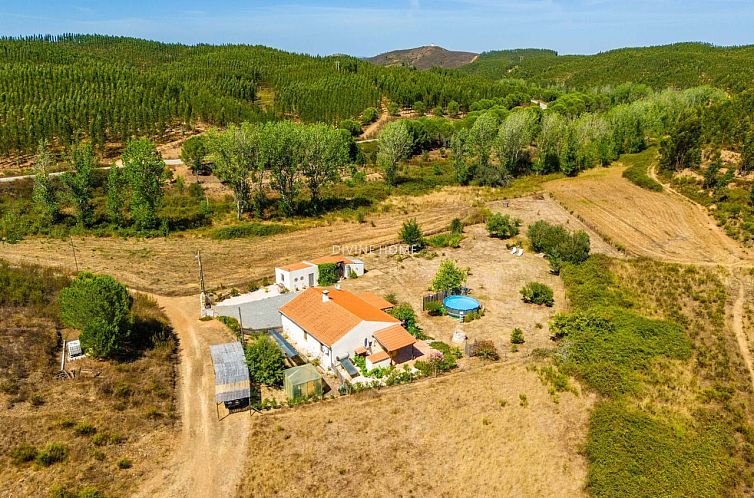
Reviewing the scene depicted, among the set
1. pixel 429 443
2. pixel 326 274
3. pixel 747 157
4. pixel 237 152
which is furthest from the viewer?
pixel 747 157

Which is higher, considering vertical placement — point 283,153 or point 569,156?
point 283,153

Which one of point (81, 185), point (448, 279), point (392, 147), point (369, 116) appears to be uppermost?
point (369, 116)

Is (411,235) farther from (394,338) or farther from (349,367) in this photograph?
(349,367)

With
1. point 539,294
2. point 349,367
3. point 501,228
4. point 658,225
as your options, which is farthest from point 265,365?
point 658,225

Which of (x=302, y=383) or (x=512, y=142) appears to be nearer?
(x=302, y=383)

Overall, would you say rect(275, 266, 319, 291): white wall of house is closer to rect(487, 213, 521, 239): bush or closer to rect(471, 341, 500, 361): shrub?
rect(471, 341, 500, 361): shrub

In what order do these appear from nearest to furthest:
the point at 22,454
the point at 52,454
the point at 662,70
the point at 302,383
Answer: the point at 22,454
the point at 52,454
the point at 302,383
the point at 662,70

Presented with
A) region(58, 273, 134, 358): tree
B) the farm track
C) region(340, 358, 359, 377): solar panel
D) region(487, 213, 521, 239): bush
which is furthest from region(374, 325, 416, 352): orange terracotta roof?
region(487, 213, 521, 239): bush
